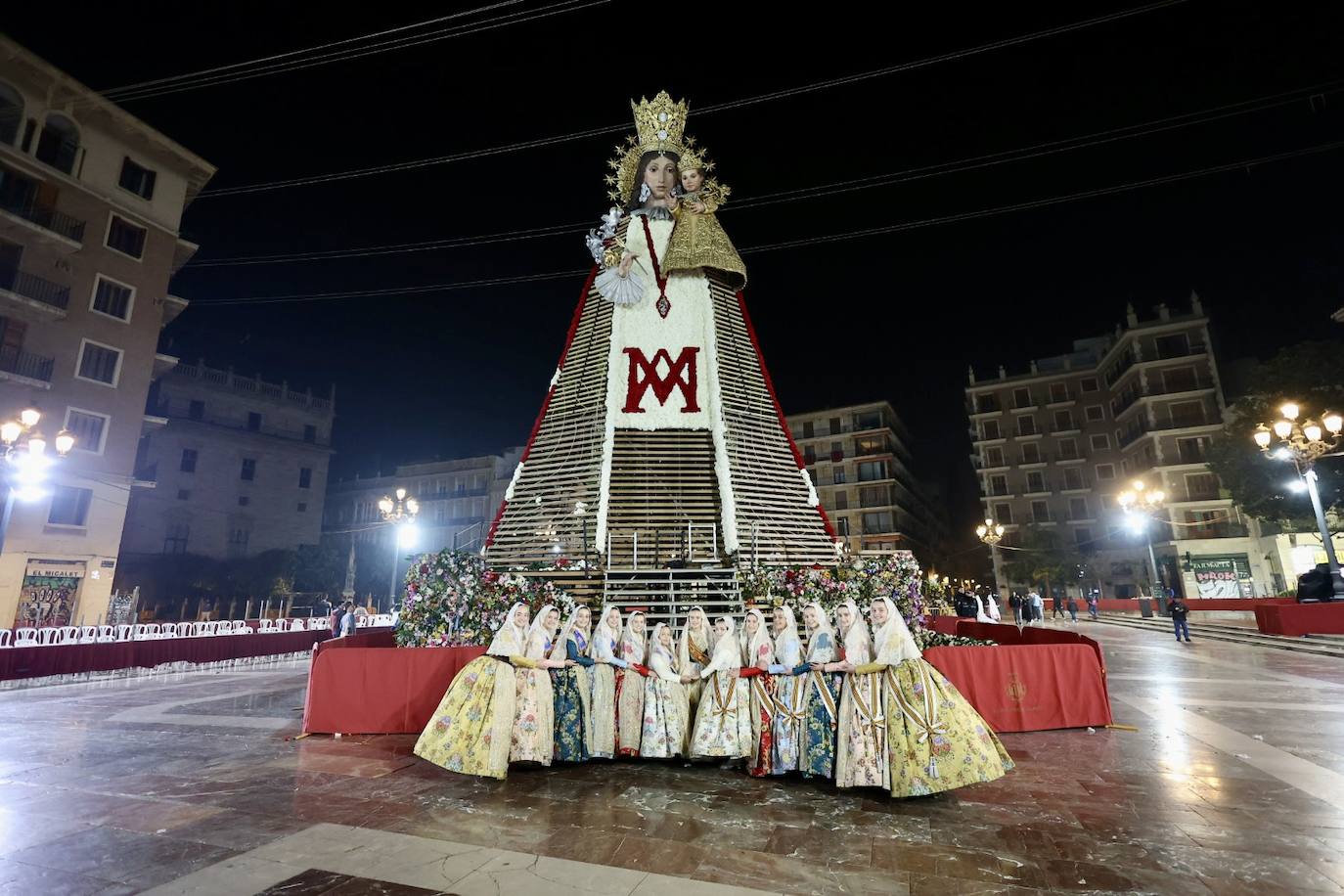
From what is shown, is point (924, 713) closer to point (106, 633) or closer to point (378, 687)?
point (378, 687)

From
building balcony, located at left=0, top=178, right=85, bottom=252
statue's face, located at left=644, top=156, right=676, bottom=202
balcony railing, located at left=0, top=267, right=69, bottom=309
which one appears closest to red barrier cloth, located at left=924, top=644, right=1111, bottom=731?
statue's face, located at left=644, top=156, right=676, bottom=202

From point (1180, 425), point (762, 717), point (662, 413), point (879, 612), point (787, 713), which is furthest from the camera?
point (1180, 425)

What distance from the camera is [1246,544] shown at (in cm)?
3466

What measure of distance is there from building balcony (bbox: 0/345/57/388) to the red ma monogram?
2037 centimetres

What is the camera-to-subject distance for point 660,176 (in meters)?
13.7

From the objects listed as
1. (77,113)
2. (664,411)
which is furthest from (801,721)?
(77,113)

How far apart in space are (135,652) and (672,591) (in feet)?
42.4

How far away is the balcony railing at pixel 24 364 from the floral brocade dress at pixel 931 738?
26.8 m

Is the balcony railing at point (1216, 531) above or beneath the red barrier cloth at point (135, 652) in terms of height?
above

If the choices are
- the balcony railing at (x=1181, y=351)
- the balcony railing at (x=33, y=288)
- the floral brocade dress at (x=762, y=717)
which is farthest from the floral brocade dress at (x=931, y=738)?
the balcony railing at (x=1181, y=351)

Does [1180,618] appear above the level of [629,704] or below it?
above

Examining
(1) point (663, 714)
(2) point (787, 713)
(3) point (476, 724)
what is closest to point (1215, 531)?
(2) point (787, 713)

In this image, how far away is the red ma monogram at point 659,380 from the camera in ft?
41.3

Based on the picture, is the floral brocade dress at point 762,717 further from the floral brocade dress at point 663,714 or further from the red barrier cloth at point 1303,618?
the red barrier cloth at point 1303,618
